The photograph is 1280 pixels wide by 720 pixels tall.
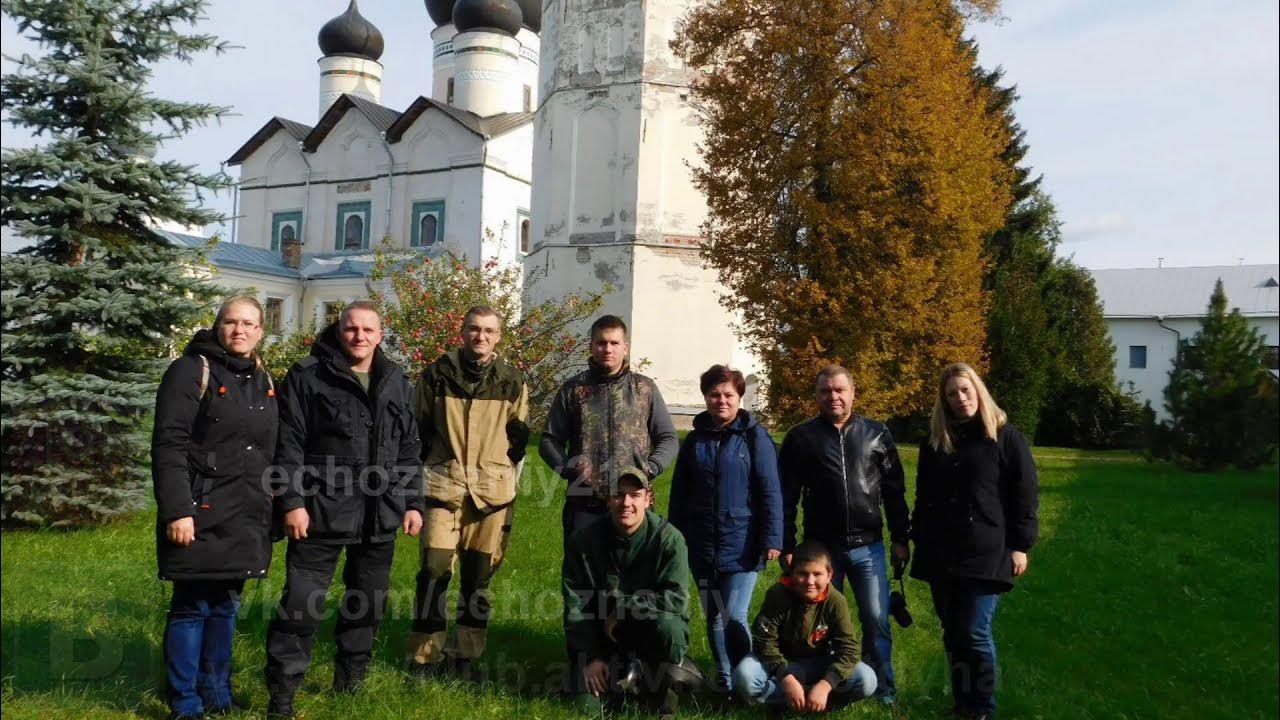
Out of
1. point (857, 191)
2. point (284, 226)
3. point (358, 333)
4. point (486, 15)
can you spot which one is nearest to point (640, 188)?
point (857, 191)

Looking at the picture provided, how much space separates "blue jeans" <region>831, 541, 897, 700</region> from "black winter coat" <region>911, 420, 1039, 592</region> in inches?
11.5

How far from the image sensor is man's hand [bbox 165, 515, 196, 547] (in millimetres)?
4449

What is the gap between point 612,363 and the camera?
559cm

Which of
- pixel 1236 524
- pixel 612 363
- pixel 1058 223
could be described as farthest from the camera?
pixel 1058 223

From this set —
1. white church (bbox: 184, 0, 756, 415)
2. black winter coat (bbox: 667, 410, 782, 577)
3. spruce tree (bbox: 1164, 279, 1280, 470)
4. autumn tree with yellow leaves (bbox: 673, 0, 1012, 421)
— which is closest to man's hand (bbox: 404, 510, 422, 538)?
black winter coat (bbox: 667, 410, 782, 577)

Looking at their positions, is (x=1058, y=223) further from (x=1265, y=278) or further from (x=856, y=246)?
(x=1265, y=278)

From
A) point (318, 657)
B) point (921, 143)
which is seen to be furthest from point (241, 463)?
point (921, 143)

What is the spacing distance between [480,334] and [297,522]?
4.33 ft

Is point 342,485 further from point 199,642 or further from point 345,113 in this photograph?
point 345,113

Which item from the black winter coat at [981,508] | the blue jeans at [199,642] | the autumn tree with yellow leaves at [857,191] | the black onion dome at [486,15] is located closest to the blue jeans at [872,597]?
the black winter coat at [981,508]

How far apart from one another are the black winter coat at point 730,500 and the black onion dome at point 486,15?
38898mm

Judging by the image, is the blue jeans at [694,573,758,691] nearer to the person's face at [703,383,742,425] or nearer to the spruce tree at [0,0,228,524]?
the person's face at [703,383,742,425]

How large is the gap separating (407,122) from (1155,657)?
1466 inches

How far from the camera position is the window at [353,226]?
40.8 metres
